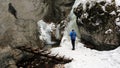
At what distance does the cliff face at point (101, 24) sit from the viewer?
665 inches

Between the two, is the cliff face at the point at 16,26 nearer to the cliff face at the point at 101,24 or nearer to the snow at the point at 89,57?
the snow at the point at 89,57

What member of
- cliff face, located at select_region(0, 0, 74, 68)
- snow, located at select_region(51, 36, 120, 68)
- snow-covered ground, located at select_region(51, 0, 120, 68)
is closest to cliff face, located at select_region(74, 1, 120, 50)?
snow-covered ground, located at select_region(51, 0, 120, 68)

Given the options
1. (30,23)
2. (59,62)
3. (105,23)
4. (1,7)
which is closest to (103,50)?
(105,23)

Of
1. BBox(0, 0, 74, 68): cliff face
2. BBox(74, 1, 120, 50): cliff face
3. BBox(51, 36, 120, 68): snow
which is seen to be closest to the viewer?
BBox(0, 0, 74, 68): cliff face

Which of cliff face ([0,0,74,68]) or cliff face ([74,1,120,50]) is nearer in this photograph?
cliff face ([0,0,74,68])

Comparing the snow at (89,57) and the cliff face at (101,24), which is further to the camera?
the cliff face at (101,24)

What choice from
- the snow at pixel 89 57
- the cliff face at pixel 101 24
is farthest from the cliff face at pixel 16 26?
the cliff face at pixel 101 24

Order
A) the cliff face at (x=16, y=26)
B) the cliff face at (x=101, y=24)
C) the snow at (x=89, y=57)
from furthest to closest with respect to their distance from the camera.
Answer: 1. the cliff face at (x=101, y=24)
2. the snow at (x=89, y=57)
3. the cliff face at (x=16, y=26)

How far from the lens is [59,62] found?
15062 millimetres

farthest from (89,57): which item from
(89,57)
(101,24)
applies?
(101,24)

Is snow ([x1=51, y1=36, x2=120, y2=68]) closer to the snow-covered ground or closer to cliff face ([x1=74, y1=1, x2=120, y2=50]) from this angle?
the snow-covered ground

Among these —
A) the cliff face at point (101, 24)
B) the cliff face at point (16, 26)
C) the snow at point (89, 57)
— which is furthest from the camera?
the cliff face at point (101, 24)

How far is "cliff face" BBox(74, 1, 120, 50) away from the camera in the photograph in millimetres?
16891

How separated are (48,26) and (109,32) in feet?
22.4
